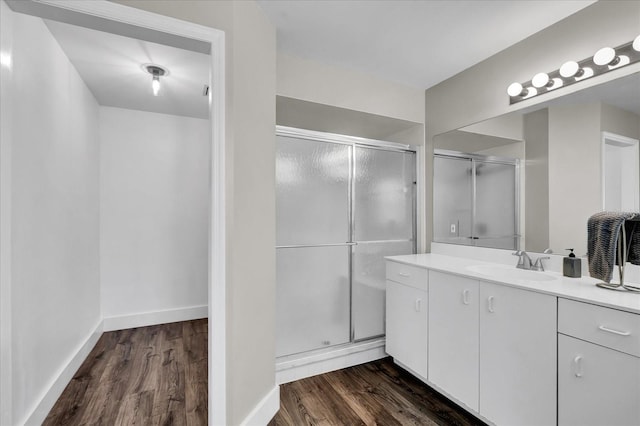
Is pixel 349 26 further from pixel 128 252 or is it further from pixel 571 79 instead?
pixel 128 252

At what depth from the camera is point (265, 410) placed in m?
1.79

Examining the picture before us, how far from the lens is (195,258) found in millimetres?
3631

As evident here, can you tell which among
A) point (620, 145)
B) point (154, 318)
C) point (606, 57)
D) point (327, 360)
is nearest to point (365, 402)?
point (327, 360)

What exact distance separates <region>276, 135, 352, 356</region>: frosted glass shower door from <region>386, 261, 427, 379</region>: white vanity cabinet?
37 centimetres

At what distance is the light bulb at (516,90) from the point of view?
204cm

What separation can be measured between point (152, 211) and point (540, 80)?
3.77 metres

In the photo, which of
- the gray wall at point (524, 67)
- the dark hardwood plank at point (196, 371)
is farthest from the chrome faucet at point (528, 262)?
the dark hardwood plank at point (196, 371)

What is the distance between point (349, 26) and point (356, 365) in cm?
258

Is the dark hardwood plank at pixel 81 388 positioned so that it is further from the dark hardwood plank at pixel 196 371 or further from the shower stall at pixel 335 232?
A: the shower stall at pixel 335 232

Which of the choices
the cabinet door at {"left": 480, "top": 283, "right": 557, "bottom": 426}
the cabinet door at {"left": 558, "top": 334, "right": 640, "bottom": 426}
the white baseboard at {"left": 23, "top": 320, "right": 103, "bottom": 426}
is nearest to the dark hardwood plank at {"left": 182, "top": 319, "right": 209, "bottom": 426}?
the white baseboard at {"left": 23, "top": 320, "right": 103, "bottom": 426}

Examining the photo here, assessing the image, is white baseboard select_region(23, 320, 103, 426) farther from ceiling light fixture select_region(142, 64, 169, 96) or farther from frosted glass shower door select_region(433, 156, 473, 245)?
frosted glass shower door select_region(433, 156, 473, 245)

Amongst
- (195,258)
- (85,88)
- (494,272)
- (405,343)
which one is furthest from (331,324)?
(85,88)

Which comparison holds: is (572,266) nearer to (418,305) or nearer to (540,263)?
(540,263)

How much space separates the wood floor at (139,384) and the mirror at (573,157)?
2502mm
